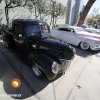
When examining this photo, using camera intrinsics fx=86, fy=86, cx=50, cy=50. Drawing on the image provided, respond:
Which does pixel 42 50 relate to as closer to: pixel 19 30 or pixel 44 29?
pixel 44 29

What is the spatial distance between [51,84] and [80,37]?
431cm

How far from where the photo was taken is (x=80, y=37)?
19.6 ft

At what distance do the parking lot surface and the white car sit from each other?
229cm

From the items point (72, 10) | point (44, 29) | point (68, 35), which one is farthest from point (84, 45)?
point (72, 10)

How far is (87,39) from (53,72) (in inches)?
169

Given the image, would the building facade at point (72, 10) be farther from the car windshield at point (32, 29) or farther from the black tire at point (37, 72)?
the black tire at point (37, 72)

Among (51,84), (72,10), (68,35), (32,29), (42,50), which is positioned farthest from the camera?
(72,10)

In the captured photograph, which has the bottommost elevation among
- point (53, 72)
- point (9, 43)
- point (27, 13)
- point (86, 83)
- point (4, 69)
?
point (86, 83)

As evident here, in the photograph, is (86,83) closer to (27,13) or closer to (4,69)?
(4,69)

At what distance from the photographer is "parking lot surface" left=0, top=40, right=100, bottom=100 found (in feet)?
7.82

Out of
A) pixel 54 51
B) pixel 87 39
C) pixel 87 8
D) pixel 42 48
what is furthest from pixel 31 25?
pixel 87 8

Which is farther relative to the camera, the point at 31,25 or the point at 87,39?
the point at 87,39

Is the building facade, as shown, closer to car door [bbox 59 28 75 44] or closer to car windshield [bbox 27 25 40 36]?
car door [bbox 59 28 75 44]

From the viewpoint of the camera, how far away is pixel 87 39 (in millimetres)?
5695
